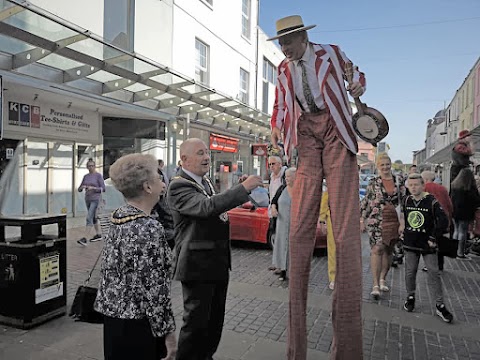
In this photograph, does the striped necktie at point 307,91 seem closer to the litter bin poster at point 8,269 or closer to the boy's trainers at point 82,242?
the litter bin poster at point 8,269

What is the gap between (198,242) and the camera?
252 cm

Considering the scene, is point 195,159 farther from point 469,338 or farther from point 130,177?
point 469,338

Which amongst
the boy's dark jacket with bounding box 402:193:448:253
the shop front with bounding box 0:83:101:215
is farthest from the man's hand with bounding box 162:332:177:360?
the shop front with bounding box 0:83:101:215

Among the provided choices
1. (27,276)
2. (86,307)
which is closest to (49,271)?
(27,276)

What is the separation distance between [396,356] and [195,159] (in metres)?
2.34

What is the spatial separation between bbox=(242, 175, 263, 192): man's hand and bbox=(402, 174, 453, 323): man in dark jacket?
9.10 feet

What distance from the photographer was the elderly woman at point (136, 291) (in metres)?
1.92

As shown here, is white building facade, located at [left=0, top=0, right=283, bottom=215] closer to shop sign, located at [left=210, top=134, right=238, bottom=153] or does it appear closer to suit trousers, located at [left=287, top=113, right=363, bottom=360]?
shop sign, located at [left=210, top=134, right=238, bottom=153]

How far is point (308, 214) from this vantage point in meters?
2.49

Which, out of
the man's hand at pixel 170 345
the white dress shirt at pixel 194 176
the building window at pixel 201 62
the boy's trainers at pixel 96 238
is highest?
the building window at pixel 201 62

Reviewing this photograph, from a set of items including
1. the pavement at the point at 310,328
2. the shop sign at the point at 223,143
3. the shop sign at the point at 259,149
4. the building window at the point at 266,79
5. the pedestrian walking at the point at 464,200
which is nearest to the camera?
the pavement at the point at 310,328

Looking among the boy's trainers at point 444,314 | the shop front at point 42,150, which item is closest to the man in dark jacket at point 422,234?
the boy's trainers at point 444,314

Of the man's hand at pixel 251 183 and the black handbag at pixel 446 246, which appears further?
the black handbag at pixel 446 246

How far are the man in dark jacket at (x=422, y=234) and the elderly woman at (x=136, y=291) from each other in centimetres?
338
